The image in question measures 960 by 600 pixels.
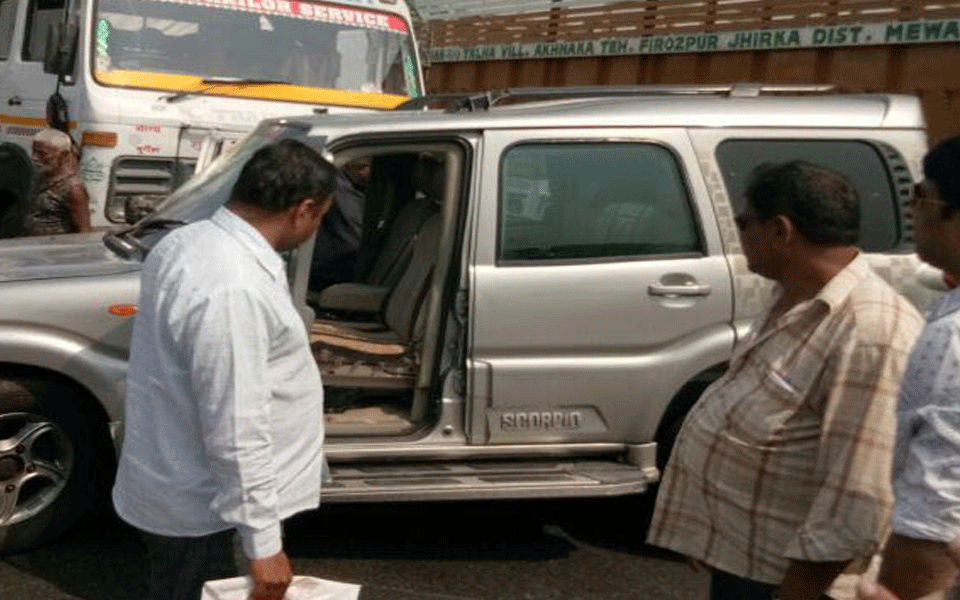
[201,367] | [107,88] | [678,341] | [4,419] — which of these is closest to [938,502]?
[201,367]

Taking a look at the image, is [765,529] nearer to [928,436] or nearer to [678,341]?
[928,436]

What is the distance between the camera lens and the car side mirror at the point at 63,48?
28.2ft

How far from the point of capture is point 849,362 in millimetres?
2482

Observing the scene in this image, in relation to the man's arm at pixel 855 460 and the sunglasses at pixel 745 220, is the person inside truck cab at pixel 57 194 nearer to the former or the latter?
the sunglasses at pixel 745 220

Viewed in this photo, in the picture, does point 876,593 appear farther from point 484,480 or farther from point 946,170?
point 484,480

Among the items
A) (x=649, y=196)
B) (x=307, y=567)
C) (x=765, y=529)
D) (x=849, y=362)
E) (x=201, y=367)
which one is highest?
(x=649, y=196)

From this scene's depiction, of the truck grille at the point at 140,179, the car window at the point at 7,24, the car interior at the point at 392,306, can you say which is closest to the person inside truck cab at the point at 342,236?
the car interior at the point at 392,306

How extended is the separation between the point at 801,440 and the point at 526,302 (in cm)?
244

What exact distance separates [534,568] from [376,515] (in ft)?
2.85

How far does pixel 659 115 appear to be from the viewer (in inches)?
207

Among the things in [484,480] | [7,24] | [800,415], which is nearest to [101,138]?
[7,24]

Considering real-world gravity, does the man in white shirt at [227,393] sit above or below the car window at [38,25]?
below

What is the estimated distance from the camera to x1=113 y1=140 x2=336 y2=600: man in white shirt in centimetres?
270

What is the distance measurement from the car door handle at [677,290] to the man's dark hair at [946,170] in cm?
275
